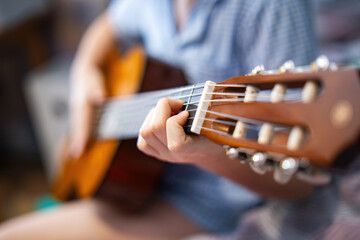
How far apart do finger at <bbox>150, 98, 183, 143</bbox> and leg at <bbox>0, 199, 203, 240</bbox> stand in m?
0.41

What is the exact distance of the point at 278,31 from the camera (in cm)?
53

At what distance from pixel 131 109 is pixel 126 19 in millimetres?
367

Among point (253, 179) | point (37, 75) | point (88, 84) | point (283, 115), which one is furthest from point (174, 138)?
point (37, 75)

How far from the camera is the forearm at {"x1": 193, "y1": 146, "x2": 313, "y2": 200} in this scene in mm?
465

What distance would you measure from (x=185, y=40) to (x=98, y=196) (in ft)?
1.38

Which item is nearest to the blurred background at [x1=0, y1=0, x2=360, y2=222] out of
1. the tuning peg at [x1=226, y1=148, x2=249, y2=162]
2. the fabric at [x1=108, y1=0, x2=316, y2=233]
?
the fabric at [x1=108, y1=0, x2=316, y2=233]

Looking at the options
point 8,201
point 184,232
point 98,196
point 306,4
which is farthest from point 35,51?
point 306,4

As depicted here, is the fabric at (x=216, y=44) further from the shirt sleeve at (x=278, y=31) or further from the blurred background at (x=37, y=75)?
the blurred background at (x=37, y=75)

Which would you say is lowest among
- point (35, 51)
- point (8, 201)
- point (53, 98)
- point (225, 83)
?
point (8, 201)

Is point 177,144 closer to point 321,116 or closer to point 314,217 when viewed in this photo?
point 321,116

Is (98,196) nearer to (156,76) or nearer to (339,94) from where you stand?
(156,76)

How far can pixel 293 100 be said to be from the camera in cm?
32

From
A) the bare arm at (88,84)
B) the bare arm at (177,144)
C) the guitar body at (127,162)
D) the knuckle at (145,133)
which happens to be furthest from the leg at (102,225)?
the knuckle at (145,133)

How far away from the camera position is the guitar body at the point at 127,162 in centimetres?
70
